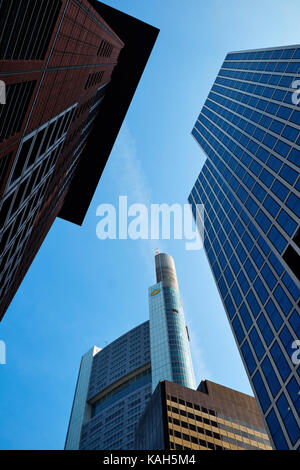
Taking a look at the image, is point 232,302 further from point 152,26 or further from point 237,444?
point 152,26

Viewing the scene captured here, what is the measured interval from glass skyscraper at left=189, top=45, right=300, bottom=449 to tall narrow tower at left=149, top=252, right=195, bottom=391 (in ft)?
230

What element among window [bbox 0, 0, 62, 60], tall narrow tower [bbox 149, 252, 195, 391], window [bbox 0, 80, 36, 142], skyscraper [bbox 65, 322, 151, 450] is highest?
window [bbox 0, 0, 62, 60]

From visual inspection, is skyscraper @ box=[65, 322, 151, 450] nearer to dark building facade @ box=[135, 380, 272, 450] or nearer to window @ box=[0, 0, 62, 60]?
dark building facade @ box=[135, 380, 272, 450]

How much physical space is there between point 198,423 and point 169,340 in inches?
2459

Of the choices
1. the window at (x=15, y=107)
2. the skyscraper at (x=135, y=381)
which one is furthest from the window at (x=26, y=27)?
the skyscraper at (x=135, y=381)

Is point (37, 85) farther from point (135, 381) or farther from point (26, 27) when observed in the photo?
point (135, 381)

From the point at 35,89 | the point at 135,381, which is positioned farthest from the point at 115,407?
the point at 35,89

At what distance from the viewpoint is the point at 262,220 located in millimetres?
68688

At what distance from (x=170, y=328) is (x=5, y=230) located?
14431 centimetres

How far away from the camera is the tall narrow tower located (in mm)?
143625

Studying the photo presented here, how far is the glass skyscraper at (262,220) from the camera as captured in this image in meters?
51.4

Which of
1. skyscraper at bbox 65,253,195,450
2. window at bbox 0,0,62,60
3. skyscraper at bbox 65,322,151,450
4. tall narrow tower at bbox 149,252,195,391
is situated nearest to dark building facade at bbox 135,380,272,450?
tall narrow tower at bbox 149,252,195,391

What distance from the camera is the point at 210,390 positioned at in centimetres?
11388

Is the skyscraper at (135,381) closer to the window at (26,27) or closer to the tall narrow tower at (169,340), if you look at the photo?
the tall narrow tower at (169,340)
